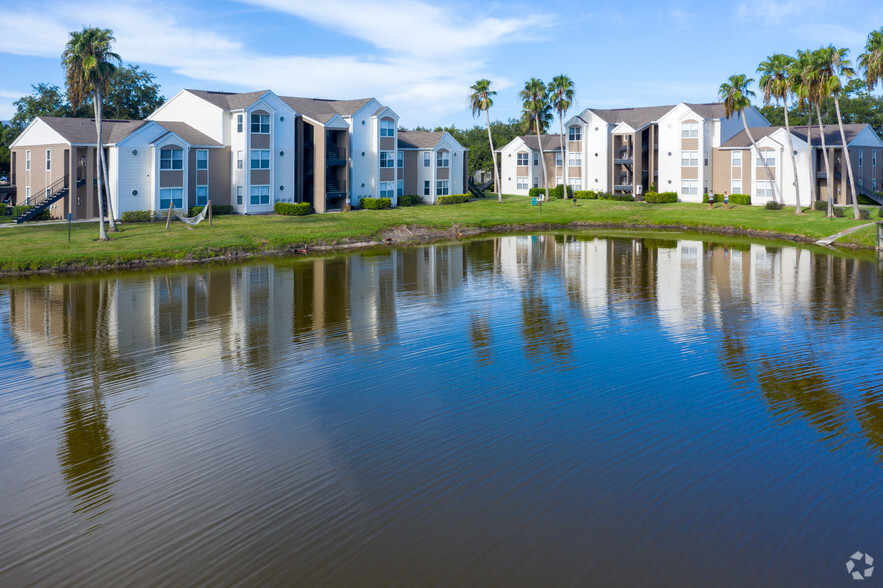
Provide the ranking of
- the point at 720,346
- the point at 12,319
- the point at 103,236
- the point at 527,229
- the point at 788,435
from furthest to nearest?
the point at 527,229
the point at 103,236
the point at 12,319
the point at 720,346
the point at 788,435

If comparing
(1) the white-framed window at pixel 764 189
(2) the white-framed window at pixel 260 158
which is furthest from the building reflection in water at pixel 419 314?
(1) the white-framed window at pixel 764 189

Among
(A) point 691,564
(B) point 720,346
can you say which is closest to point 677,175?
(B) point 720,346

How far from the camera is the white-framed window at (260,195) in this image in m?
63.3

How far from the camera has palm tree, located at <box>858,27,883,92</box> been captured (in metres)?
54.0

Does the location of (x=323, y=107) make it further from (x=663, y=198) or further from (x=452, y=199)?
(x=663, y=198)

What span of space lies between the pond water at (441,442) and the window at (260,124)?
115 feet

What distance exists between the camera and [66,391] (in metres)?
18.7

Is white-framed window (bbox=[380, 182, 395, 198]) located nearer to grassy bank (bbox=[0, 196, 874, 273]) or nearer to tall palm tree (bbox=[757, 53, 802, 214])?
grassy bank (bbox=[0, 196, 874, 273])

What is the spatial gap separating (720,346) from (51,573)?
17.4 metres

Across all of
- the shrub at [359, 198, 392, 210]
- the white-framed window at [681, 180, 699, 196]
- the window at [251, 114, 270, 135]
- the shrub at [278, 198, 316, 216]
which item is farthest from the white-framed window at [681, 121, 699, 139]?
the window at [251, 114, 270, 135]

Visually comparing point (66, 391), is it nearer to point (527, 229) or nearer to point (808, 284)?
point (808, 284)

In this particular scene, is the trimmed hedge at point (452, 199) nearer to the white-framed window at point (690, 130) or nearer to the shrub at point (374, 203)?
the shrub at point (374, 203)

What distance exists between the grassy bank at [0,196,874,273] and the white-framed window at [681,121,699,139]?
27.1 ft

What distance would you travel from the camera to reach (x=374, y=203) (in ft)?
228
